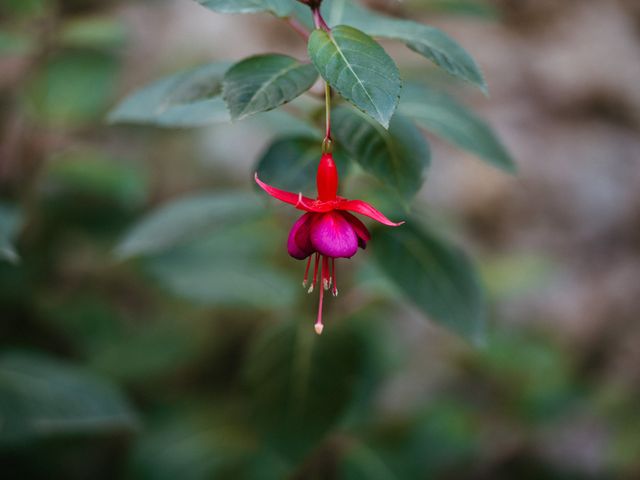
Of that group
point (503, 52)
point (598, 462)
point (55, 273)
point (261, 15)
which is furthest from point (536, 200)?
point (55, 273)

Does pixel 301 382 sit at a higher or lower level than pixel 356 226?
lower

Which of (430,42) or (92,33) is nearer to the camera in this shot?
(430,42)

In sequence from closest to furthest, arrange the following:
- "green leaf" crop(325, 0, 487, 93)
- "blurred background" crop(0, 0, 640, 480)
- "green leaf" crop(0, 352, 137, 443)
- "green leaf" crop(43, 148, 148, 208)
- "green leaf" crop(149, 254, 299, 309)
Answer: "green leaf" crop(325, 0, 487, 93), "green leaf" crop(0, 352, 137, 443), "blurred background" crop(0, 0, 640, 480), "green leaf" crop(149, 254, 299, 309), "green leaf" crop(43, 148, 148, 208)

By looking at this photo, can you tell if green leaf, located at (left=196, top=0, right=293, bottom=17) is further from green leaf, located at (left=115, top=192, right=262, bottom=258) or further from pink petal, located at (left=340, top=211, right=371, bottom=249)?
green leaf, located at (left=115, top=192, right=262, bottom=258)

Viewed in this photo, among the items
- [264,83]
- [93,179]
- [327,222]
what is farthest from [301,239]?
[93,179]

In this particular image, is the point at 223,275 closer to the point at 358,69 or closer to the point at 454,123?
the point at 454,123

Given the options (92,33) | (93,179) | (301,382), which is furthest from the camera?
(93,179)

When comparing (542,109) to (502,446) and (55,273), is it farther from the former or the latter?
(55,273)

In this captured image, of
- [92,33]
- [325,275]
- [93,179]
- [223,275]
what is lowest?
[223,275]

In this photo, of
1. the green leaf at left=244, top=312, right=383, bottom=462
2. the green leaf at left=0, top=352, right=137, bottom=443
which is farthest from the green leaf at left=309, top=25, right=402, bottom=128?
the green leaf at left=0, top=352, right=137, bottom=443
